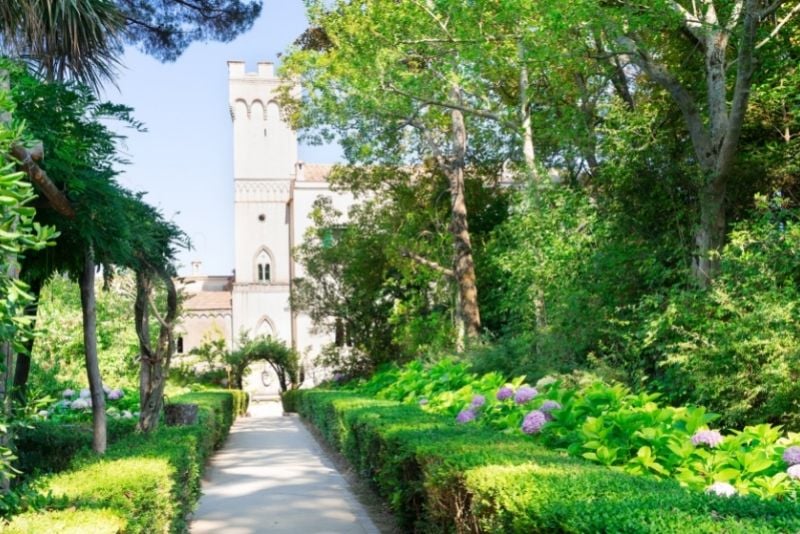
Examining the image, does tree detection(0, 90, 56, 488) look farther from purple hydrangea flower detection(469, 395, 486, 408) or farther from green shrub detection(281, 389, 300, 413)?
green shrub detection(281, 389, 300, 413)

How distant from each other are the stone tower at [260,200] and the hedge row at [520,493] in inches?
1796

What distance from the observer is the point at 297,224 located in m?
44.6

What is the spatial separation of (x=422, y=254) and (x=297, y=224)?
23.3 metres

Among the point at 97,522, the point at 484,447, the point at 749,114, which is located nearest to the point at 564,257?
the point at 749,114

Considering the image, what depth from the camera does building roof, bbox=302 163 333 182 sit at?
46.4m

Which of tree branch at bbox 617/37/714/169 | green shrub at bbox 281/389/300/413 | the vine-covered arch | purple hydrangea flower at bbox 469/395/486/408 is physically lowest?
green shrub at bbox 281/389/300/413

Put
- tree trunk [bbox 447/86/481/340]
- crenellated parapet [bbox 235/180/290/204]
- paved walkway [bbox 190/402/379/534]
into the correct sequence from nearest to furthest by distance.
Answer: paved walkway [bbox 190/402/379/534], tree trunk [bbox 447/86/481/340], crenellated parapet [bbox 235/180/290/204]

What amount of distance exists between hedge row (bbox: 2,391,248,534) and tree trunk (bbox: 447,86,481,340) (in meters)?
11.9

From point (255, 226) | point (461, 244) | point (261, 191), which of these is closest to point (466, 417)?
point (461, 244)

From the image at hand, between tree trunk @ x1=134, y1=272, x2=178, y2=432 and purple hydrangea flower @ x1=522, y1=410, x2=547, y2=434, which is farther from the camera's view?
tree trunk @ x1=134, y1=272, x2=178, y2=432

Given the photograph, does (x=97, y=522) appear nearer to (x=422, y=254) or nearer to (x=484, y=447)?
(x=484, y=447)

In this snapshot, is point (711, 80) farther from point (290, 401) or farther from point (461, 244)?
point (290, 401)

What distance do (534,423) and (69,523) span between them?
3796mm

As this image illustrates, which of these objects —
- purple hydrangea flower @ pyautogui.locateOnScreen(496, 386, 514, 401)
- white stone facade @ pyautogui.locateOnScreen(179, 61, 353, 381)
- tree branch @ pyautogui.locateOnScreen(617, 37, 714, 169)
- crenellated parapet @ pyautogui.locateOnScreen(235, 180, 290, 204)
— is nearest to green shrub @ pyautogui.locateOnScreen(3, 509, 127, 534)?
purple hydrangea flower @ pyautogui.locateOnScreen(496, 386, 514, 401)
